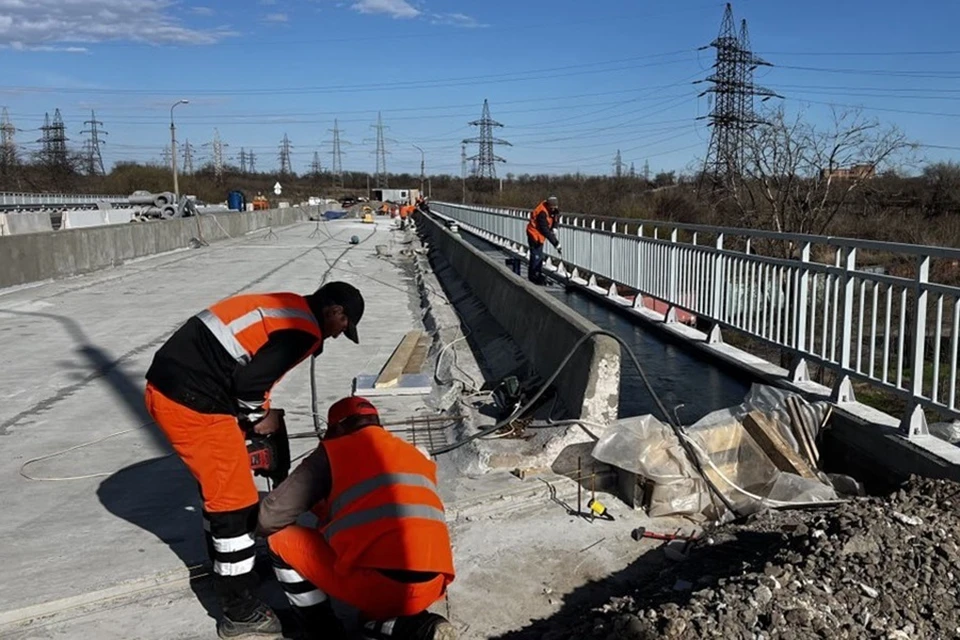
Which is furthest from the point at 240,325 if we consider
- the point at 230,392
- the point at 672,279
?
the point at 672,279

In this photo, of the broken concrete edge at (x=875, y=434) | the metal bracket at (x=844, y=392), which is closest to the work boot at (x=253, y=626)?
the broken concrete edge at (x=875, y=434)

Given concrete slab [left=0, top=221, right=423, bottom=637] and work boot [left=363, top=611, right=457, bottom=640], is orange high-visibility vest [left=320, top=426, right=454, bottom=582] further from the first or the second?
concrete slab [left=0, top=221, right=423, bottom=637]

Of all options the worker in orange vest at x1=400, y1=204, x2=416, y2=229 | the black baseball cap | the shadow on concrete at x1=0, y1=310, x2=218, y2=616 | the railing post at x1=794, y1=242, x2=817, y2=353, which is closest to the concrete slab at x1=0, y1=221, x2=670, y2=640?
the shadow on concrete at x1=0, y1=310, x2=218, y2=616

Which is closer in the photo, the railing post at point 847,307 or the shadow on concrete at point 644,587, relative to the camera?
the shadow on concrete at point 644,587

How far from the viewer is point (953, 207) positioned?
4228 cm

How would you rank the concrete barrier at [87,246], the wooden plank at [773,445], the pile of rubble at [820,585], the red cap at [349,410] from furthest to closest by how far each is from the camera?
the concrete barrier at [87,246] → the wooden plank at [773,445] → the red cap at [349,410] → the pile of rubble at [820,585]

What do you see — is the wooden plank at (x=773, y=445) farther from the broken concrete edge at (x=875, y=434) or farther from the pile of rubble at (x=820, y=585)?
the pile of rubble at (x=820, y=585)

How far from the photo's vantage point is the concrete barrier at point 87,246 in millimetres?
18531

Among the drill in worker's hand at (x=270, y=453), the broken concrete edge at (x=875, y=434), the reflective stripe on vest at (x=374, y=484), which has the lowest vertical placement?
the broken concrete edge at (x=875, y=434)

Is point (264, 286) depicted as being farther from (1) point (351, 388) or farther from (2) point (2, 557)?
(2) point (2, 557)

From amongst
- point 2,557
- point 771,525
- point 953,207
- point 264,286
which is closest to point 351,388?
point 2,557

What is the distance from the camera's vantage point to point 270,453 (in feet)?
15.1

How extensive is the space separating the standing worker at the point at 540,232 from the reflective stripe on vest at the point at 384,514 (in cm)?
1417

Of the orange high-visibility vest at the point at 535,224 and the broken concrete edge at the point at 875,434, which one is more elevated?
the orange high-visibility vest at the point at 535,224
